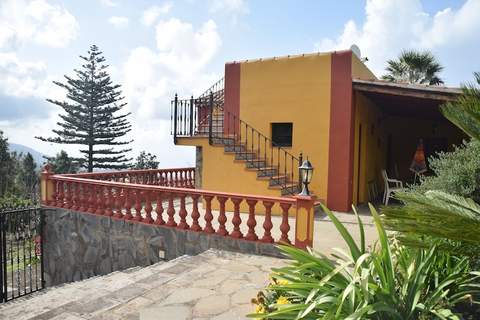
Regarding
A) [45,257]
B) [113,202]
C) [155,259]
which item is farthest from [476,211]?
[45,257]

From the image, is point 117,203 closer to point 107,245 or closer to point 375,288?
point 107,245

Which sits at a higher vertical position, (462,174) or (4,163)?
(462,174)

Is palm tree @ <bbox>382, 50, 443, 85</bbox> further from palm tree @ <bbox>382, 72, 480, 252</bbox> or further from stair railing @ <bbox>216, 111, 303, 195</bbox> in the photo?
palm tree @ <bbox>382, 72, 480, 252</bbox>

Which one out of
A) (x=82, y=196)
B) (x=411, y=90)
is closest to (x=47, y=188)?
(x=82, y=196)

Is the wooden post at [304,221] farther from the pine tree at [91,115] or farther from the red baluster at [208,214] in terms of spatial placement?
the pine tree at [91,115]

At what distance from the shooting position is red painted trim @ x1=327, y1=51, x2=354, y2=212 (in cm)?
827

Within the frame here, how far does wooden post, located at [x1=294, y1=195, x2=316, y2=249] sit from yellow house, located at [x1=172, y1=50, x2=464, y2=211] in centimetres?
328

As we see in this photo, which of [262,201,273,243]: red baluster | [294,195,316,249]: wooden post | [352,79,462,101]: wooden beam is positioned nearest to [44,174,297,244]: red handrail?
[262,201,273,243]: red baluster

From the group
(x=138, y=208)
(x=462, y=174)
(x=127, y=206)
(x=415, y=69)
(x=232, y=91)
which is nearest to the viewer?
(x=462, y=174)

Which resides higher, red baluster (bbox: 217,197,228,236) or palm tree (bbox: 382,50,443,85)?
palm tree (bbox: 382,50,443,85)

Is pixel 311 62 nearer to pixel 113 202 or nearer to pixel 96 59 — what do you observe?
pixel 113 202

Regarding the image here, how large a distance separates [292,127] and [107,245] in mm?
5199

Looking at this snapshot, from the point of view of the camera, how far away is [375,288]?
237 centimetres

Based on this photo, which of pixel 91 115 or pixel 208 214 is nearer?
pixel 208 214
